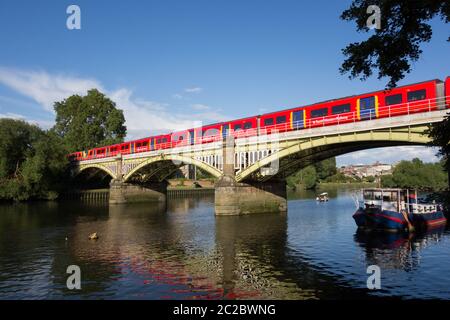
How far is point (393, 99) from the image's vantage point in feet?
90.6

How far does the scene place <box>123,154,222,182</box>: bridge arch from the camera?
143 feet

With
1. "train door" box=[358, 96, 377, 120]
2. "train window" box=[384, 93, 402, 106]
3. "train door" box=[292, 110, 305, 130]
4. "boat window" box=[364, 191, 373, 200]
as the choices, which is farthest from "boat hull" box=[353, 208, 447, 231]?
"train door" box=[292, 110, 305, 130]

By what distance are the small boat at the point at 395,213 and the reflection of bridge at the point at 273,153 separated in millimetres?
4827

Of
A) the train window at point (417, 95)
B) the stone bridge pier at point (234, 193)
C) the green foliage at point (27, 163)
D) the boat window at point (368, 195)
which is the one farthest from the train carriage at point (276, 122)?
the green foliage at point (27, 163)

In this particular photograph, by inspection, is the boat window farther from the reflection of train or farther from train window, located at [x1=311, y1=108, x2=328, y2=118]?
train window, located at [x1=311, y1=108, x2=328, y2=118]

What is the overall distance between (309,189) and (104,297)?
10259cm

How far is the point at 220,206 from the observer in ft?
133

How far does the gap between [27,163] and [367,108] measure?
56.5 metres

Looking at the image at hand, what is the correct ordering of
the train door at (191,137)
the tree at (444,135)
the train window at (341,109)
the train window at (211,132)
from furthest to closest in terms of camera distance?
1. the train door at (191,137)
2. the train window at (211,132)
3. the train window at (341,109)
4. the tree at (444,135)

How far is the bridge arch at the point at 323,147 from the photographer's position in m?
26.7

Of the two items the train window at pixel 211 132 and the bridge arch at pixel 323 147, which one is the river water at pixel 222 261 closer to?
the bridge arch at pixel 323 147

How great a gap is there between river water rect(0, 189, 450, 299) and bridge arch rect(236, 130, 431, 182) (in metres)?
6.82
